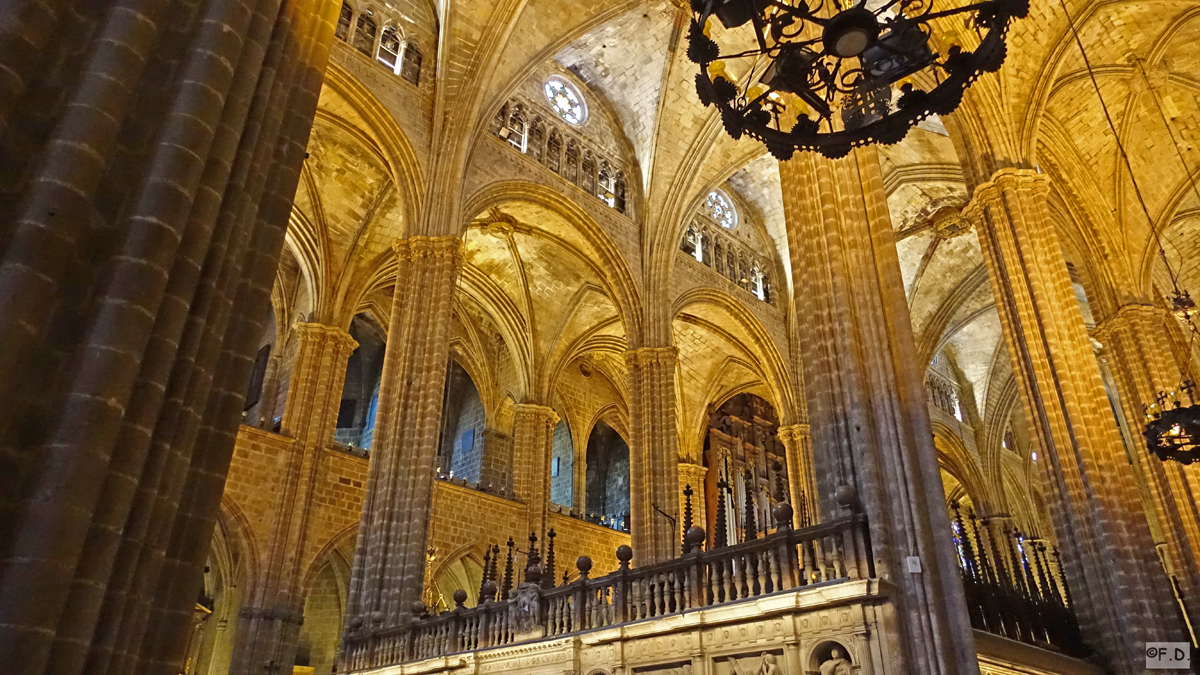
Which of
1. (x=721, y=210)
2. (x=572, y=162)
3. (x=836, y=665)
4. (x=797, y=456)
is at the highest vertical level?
(x=721, y=210)

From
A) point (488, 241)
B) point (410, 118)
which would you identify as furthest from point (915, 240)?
point (410, 118)

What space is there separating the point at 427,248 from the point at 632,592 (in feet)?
25.2

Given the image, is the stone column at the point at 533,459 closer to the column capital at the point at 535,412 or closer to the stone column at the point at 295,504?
the column capital at the point at 535,412

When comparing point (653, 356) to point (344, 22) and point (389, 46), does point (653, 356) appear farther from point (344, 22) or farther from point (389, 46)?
point (344, 22)

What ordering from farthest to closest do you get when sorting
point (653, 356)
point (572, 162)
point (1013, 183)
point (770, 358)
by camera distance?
point (770, 358) → point (572, 162) → point (653, 356) → point (1013, 183)

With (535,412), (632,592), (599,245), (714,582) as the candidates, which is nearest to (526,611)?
(632,592)

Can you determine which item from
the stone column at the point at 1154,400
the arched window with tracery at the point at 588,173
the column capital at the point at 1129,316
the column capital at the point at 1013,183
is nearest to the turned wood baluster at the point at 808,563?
the column capital at the point at 1013,183

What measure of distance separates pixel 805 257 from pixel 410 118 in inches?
349

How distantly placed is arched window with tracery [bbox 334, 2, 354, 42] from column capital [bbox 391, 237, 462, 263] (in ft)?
12.6

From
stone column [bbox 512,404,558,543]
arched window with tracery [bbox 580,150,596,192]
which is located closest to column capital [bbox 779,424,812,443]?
stone column [bbox 512,404,558,543]

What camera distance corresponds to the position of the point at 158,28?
381cm

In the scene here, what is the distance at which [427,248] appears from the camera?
13.8 meters

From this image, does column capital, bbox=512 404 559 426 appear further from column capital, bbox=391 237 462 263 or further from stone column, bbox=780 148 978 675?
stone column, bbox=780 148 978 675

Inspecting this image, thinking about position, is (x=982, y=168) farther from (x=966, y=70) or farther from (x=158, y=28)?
(x=158, y=28)
